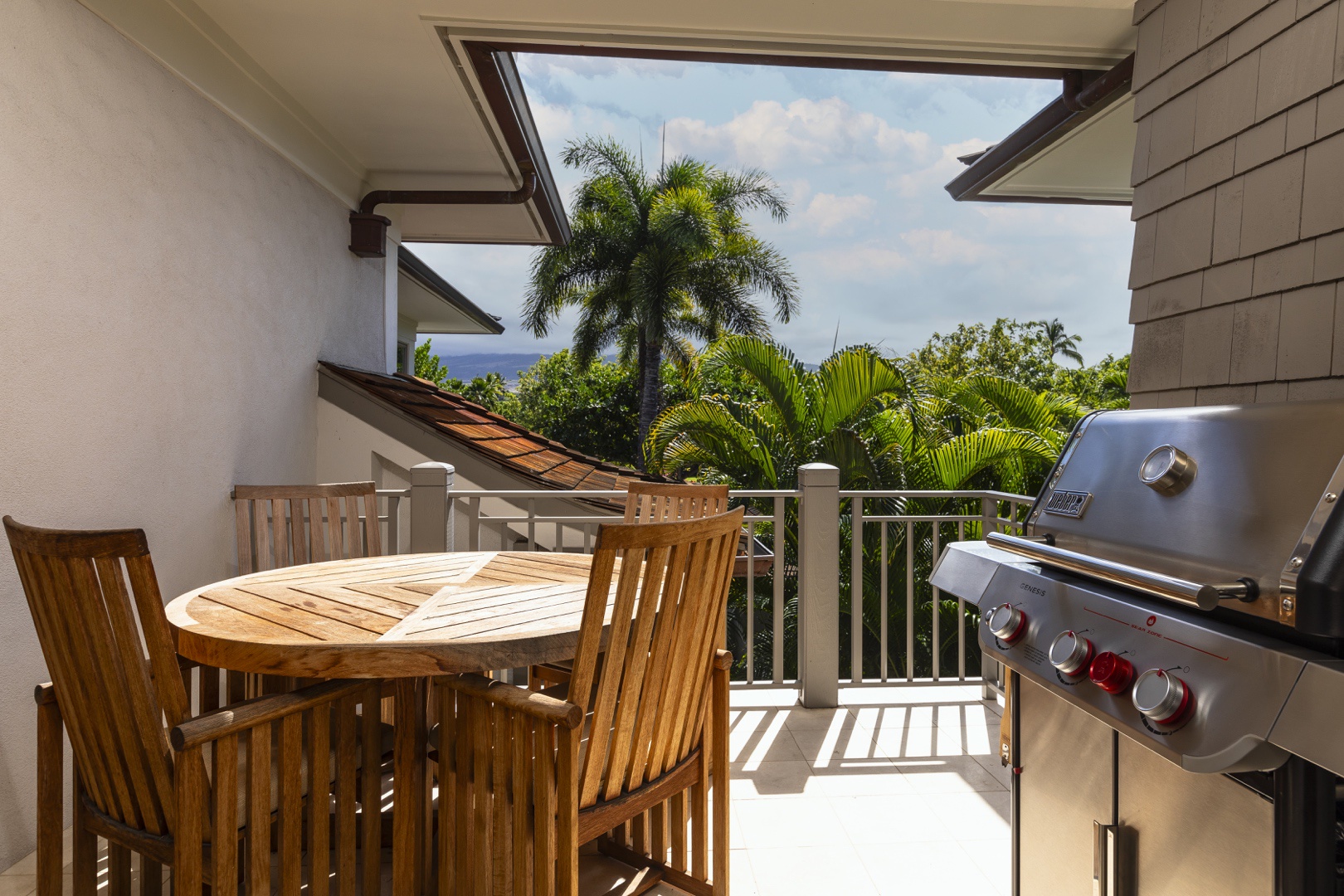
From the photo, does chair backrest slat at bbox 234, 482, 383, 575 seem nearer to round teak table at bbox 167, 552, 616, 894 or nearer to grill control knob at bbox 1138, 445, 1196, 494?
round teak table at bbox 167, 552, 616, 894

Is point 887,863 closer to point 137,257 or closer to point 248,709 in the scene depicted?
point 248,709

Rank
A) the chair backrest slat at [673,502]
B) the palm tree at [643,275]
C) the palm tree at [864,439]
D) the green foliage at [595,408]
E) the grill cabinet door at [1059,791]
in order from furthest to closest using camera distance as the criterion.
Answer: the green foliage at [595,408]
the palm tree at [643,275]
the palm tree at [864,439]
the chair backrest slat at [673,502]
the grill cabinet door at [1059,791]

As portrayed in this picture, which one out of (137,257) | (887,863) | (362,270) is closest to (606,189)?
(362,270)

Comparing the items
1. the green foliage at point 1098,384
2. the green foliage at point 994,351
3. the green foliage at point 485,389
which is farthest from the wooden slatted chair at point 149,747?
the green foliage at point 994,351

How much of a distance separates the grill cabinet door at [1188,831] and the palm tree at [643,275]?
15413 millimetres

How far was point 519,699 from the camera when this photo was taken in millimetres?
1465

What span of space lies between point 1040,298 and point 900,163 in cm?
2053

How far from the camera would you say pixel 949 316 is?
77875 millimetres

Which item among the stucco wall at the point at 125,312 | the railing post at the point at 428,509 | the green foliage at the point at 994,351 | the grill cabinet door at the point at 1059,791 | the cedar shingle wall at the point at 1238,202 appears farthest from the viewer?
the green foliage at the point at 994,351

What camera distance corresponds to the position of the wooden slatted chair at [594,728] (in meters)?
1.43

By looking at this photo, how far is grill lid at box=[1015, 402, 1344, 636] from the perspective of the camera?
3.47ft

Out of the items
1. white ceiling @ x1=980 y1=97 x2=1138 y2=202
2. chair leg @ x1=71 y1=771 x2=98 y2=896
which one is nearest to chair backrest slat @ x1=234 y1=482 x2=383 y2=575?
chair leg @ x1=71 y1=771 x2=98 y2=896

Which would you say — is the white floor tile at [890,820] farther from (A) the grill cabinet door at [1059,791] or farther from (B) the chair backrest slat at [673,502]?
(B) the chair backrest slat at [673,502]

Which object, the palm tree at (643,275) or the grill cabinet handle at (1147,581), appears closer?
the grill cabinet handle at (1147,581)
